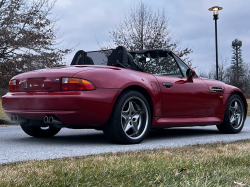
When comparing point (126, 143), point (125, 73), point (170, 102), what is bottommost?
point (126, 143)

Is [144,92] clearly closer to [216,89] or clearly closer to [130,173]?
[216,89]

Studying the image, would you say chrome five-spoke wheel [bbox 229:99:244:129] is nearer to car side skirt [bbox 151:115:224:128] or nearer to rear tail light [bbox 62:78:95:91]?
car side skirt [bbox 151:115:224:128]

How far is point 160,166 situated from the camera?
3197 millimetres

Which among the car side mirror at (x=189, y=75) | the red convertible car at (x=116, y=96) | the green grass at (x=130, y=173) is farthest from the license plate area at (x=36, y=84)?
the car side mirror at (x=189, y=75)

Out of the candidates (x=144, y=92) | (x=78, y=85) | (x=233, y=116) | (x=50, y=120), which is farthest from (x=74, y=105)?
(x=233, y=116)

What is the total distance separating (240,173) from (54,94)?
2.70 meters

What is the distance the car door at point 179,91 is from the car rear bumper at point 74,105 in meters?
1.02

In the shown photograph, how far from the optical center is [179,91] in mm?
5980

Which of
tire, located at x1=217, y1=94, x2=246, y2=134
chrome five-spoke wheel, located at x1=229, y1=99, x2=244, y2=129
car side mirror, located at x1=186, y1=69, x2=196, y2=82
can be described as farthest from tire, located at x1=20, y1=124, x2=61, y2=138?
chrome five-spoke wheel, located at x1=229, y1=99, x2=244, y2=129

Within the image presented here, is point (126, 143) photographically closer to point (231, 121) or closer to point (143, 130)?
point (143, 130)

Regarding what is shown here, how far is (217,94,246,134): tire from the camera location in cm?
704

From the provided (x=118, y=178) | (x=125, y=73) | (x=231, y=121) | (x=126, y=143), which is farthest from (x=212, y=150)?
(x=231, y=121)

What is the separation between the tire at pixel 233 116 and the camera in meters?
7.04

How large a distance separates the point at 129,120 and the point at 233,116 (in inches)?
108
